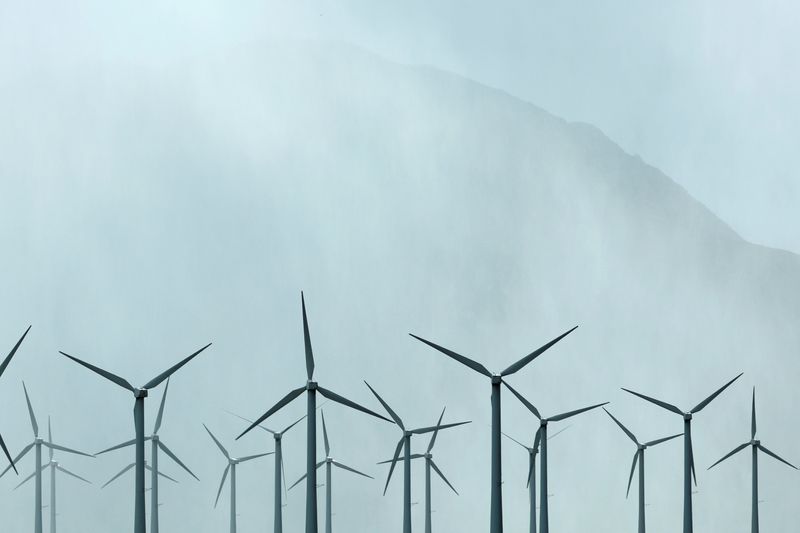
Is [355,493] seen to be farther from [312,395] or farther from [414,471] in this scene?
[312,395]

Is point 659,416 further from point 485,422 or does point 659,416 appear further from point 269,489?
point 269,489

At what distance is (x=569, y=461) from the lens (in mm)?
190625

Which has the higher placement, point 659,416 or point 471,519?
point 659,416

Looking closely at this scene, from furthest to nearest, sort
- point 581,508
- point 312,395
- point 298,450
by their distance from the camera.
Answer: point 298,450
point 581,508
point 312,395

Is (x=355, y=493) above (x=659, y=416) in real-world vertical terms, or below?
below

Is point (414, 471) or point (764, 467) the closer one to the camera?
point (414, 471)

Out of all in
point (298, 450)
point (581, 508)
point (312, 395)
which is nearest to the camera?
point (312, 395)

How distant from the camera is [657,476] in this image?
607 ft

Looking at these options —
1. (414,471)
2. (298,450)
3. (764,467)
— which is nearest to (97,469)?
(298,450)

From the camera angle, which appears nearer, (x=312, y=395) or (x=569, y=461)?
(x=312, y=395)

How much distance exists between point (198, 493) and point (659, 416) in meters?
77.9

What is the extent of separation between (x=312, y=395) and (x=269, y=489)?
151 metres

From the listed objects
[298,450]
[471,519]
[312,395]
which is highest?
[298,450]

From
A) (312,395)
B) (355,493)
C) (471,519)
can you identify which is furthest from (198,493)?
(312,395)
